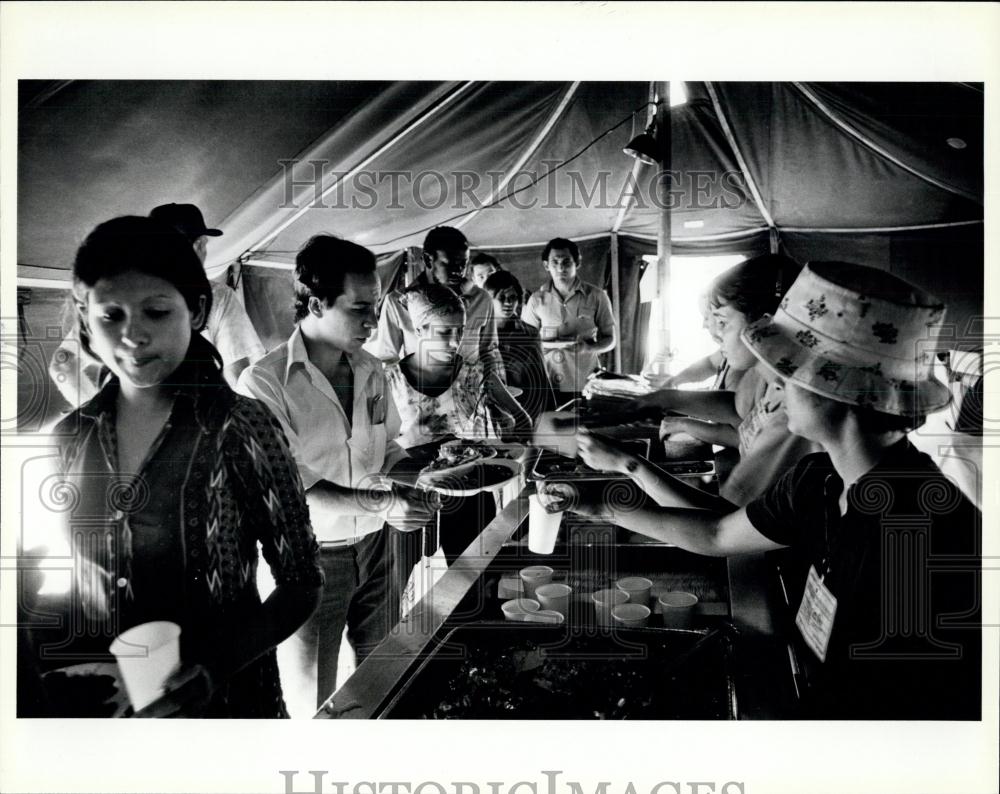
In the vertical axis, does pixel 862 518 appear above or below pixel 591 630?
above

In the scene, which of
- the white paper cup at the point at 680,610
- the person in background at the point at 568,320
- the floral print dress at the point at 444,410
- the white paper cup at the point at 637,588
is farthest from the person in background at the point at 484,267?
the white paper cup at the point at 680,610

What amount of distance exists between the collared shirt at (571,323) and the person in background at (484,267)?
13 centimetres

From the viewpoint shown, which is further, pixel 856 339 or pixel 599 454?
pixel 599 454

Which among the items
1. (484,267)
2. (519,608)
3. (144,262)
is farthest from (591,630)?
(144,262)

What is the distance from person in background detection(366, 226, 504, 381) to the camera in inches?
105

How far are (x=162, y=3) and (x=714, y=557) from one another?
83.0 inches

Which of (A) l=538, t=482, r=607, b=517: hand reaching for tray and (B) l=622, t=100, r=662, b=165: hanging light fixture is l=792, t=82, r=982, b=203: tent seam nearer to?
(B) l=622, t=100, r=662, b=165: hanging light fixture

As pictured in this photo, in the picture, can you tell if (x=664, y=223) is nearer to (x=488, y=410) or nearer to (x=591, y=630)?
(x=488, y=410)

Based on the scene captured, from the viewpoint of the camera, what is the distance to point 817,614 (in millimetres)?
2639

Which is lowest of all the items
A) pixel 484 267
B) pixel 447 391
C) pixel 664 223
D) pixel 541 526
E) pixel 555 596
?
pixel 555 596

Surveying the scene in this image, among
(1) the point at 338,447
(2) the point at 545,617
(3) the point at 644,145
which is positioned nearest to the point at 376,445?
(1) the point at 338,447

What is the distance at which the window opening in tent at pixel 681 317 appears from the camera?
2.67 meters

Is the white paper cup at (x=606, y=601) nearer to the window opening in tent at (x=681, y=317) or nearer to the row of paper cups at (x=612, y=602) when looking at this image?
the row of paper cups at (x=612, y=602)

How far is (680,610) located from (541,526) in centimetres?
44
